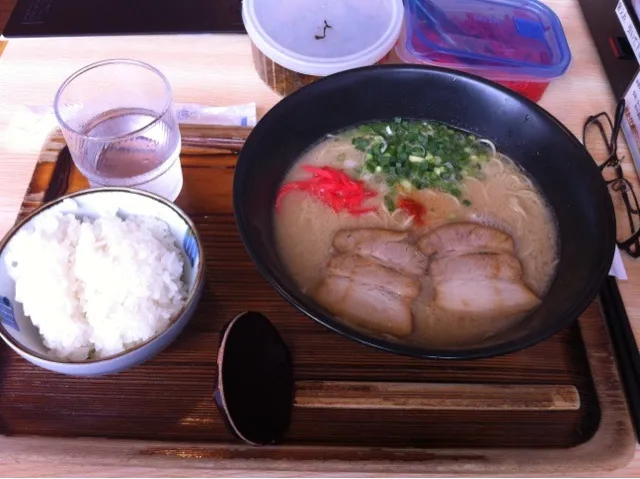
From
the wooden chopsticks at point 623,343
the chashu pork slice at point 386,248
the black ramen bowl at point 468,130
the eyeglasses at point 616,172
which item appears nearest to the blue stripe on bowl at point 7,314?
the black ramen bowl at point 468,130

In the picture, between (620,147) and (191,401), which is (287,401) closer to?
(191,401)

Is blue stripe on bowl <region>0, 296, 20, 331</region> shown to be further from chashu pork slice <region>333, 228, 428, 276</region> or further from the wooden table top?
chashu pork slice <region>333, 228, 428, 276</region>

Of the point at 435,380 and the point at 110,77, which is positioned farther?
the point at 110,77

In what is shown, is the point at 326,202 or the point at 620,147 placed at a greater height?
the point at 620,147

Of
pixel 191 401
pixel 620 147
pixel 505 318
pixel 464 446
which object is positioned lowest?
pixel 191 401

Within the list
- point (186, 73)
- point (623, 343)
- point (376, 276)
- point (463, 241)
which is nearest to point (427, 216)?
point (463, 241)

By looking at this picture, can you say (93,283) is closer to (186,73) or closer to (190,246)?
(190,246)

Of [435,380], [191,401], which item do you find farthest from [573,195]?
[191,401]
